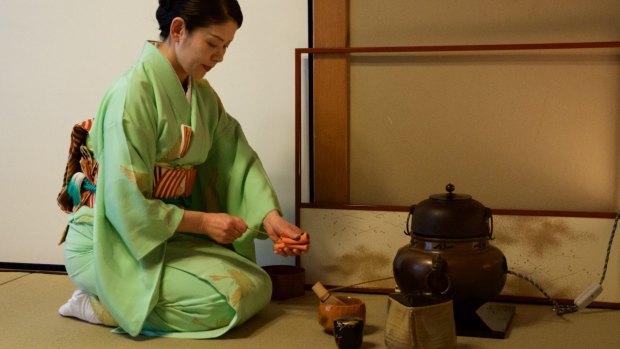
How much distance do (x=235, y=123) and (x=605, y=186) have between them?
58.4 inches

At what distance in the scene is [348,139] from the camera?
11.1ft

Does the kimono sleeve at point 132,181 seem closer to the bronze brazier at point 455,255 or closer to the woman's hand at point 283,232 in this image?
the woman's hand at point 283,232

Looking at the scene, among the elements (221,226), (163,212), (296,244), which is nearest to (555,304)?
(296,244)

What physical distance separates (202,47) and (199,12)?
0.13 metres

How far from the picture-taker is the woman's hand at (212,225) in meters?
2.79

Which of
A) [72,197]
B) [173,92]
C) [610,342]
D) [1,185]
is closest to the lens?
[610,342]

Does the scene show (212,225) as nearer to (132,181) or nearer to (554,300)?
(132,181)

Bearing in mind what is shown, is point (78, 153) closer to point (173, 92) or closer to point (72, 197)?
point (72, 197)

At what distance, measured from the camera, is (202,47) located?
9.38 feet

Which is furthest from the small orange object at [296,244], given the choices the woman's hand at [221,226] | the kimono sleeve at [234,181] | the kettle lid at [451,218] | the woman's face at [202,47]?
the woman's face at [202,47]

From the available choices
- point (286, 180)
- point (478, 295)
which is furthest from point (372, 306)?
point (286, 180)

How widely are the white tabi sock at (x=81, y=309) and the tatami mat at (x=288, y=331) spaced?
0.03 m

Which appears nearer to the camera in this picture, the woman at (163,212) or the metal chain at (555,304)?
the woman at (163,212)

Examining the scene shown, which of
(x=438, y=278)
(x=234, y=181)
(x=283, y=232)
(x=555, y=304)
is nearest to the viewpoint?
(x=438, y=278)
